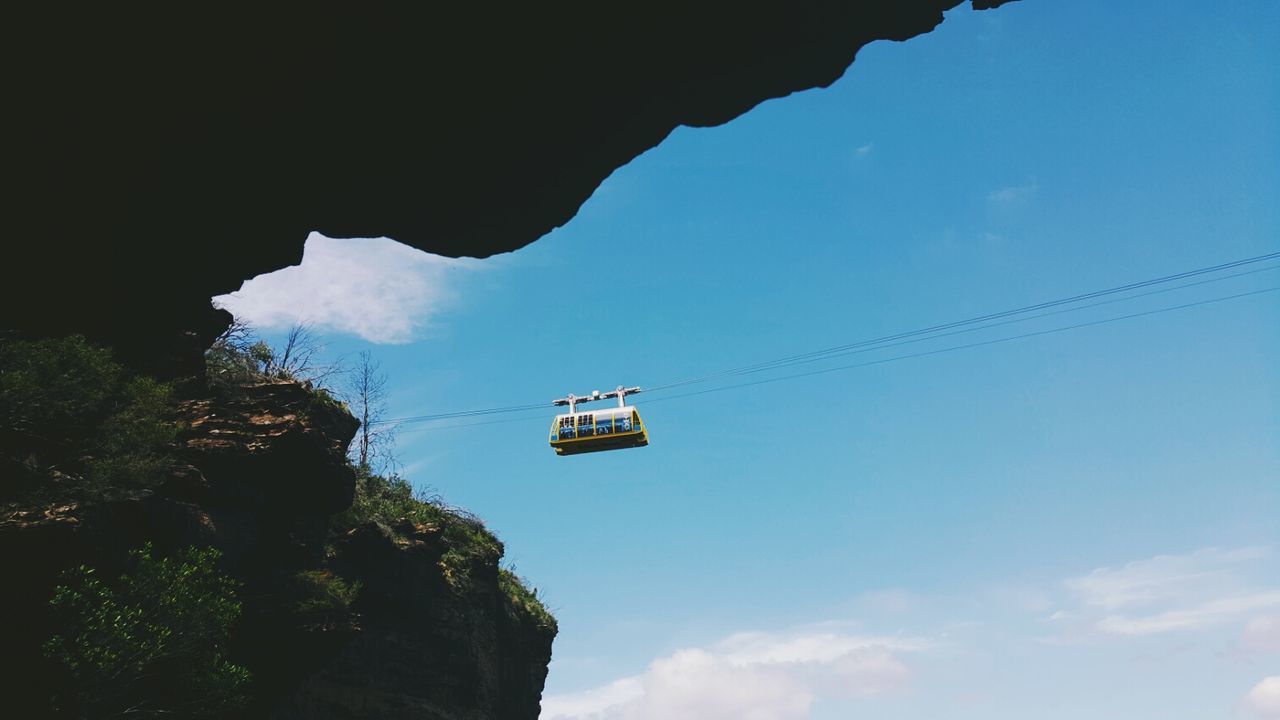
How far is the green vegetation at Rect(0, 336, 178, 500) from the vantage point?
15039 millimetres

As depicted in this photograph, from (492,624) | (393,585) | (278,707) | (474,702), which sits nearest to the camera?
(278,707)

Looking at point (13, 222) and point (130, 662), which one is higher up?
point (13, 222)

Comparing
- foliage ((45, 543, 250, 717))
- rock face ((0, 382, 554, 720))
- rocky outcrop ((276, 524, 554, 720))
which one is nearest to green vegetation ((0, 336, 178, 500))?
rock face ((0, 382, 554, 720))

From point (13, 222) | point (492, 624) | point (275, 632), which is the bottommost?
point (275, 632)

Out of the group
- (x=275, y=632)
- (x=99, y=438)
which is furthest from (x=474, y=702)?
(x=99, y=438)

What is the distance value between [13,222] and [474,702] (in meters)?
23.3

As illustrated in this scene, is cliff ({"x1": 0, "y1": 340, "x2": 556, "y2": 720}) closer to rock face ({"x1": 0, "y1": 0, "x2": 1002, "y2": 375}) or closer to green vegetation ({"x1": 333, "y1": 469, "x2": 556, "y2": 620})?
green vegetation ({"x1": 333, "y1": 469, "x2": 556, "y2": 620})

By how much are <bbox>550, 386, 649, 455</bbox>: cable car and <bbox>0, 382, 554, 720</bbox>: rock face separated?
23.1ft

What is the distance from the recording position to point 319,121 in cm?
1714

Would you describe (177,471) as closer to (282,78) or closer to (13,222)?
(13,222)

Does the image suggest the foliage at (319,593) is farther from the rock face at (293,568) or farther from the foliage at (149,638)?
the foliage at (149,638)

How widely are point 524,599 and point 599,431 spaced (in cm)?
1491

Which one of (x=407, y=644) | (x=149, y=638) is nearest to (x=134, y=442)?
(x=149, y=638)

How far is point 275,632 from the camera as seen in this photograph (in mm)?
20375
